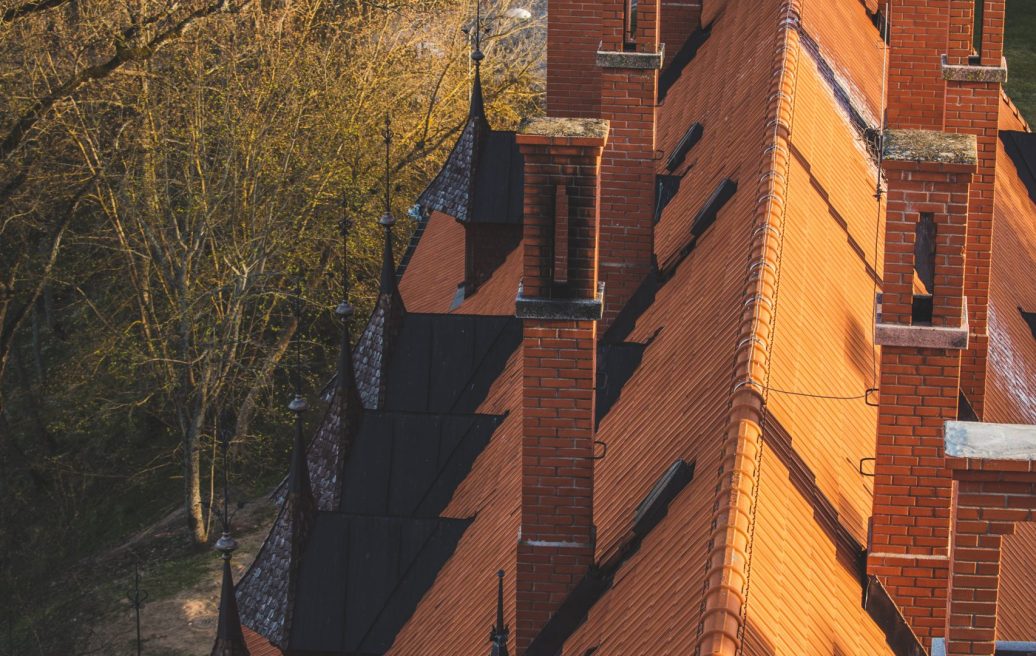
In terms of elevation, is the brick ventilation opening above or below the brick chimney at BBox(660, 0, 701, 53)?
below

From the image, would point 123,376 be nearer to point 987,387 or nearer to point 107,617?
point 107,617

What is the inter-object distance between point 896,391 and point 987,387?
634cm

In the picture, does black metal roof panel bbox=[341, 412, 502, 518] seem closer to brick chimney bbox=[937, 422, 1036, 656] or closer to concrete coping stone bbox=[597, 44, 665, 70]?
concrete coping stone bbox=[597, 44, 665, 70]

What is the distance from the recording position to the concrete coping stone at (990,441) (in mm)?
7410

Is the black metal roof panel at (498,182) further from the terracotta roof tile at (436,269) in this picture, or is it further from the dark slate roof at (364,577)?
the dark slate roof at (364,577)

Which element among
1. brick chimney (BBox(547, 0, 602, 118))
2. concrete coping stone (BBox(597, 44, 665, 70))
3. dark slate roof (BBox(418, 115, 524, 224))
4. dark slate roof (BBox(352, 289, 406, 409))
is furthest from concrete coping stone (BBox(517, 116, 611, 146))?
dark slate roof (BBox(418, 115, 524, 224))

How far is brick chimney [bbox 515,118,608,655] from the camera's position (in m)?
10.3

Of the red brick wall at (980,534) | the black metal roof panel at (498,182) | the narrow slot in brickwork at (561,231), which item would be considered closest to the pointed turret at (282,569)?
the narrow slot in brickwork at (561,231)

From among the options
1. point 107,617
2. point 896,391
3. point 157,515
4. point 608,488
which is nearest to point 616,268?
point 608,488

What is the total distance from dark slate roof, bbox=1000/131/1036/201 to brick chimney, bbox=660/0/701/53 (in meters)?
5.35

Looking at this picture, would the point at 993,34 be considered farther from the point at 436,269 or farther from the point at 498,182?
the point at 436,269

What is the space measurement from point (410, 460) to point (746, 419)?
22.5 feet

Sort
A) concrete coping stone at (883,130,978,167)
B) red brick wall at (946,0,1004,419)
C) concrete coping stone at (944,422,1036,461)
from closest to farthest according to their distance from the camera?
concrete coping stone at (944,422,1036,461), concrete coping stone at (883,130,978,167), red brick wall at (946,0,1004,419)

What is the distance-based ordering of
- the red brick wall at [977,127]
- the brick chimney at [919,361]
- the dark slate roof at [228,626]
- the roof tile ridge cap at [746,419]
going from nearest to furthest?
the roof tile ridge cap at [746,419], the brick chimney at [919,361], the dark slate roof at [228,626], the red brick wall at [977,127]
